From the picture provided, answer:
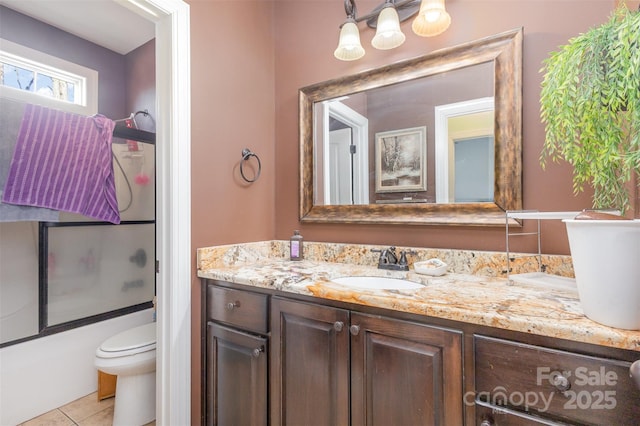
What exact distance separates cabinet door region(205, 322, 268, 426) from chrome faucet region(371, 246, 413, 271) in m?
0.64

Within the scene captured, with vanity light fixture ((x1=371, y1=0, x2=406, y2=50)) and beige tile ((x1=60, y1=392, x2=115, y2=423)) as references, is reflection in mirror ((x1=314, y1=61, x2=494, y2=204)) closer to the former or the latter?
vanity light fixture ((x1=371, y1=0, x2=406, y2=50))

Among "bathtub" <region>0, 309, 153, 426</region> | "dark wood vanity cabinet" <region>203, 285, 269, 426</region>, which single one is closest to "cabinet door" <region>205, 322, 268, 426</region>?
"dark wood vanity cabinet" <region>203, 285, 269, 426</region>

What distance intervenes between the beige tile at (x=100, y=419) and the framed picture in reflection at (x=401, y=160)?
2063mm

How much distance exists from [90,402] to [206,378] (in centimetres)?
118

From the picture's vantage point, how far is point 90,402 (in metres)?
2.00

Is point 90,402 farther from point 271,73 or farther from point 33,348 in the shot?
point 271,73

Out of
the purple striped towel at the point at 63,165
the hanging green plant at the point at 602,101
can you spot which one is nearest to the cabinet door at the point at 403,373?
the hanging green plant at the point at 602,101

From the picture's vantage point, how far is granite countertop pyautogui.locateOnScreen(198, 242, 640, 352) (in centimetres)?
73

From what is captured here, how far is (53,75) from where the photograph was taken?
2570mm

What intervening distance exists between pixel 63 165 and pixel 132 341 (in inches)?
42.8

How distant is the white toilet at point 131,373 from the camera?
163 centimetres

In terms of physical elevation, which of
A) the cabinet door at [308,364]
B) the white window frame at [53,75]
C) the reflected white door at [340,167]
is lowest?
the cabinet door at [308,364]

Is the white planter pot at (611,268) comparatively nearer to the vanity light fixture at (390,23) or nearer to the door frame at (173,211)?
the vanity light fixture at (390,23)

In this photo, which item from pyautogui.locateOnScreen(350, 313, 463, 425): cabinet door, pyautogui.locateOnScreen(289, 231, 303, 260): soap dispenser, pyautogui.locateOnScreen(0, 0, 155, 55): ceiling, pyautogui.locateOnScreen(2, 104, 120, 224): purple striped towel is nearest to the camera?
pyautogui.locateOnScreen(350, 313, 463, 425): cabinet door
